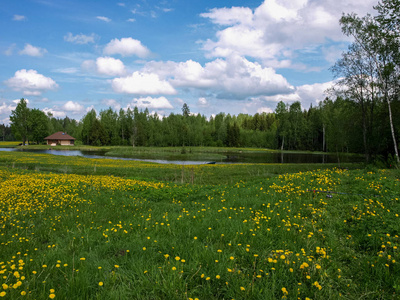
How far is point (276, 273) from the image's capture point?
389cm

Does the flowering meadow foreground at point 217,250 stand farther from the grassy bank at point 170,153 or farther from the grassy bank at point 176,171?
the grassy bank at point 170,153

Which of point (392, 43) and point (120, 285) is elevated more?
point (392, 43)

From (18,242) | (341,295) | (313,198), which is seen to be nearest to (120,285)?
(341,295)

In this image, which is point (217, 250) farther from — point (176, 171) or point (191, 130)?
point (191, 130)

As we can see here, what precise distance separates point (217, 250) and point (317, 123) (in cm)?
9874

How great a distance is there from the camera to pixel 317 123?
298 ft

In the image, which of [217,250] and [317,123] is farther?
[317,123]

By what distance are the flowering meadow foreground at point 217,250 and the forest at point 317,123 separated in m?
19.1

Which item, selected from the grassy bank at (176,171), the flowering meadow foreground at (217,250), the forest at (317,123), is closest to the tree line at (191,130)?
the forest at (317,123)

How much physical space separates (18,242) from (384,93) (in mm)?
34535

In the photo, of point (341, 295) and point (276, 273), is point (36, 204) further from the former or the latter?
point (341, 295)

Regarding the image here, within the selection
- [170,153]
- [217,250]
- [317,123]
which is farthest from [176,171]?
[317,123]

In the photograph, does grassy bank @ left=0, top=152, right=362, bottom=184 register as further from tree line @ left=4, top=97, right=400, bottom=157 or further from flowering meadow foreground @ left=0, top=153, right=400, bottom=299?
tree line @ left=4, top=97, right=400, bottom=157

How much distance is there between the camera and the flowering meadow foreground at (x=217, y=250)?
3.57m
